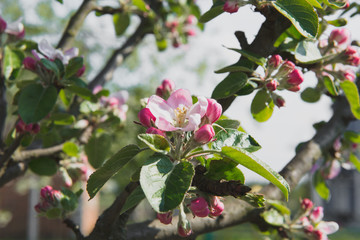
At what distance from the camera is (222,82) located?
1134 millimetres

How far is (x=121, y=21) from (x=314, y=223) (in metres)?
1.58

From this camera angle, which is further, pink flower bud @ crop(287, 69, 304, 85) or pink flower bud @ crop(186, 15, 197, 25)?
pink flower bud @ crop(186, 15, 197, 25)

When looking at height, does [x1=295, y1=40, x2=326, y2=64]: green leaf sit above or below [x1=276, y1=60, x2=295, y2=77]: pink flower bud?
above

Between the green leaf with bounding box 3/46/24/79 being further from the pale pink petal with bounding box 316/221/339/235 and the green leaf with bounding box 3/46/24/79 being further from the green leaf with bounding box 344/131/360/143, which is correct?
the green leaf with bounding box 344/131/360/143

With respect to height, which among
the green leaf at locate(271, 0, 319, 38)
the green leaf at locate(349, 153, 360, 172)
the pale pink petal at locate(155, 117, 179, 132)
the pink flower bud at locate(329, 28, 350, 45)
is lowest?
the green leaf at locate(349, 153, 360, 172)

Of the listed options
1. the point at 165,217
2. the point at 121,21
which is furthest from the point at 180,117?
the point at 121,21

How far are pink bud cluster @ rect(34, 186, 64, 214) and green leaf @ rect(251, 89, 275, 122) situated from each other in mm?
682

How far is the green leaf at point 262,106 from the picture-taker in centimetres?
121

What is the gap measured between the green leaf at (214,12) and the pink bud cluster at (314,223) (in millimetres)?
793

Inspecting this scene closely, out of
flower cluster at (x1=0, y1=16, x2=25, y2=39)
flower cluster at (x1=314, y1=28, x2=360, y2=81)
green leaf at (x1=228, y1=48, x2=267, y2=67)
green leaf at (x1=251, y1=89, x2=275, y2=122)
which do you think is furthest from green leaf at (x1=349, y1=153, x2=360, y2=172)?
flower cluster at (x1=0, y1=16, x2=25, y2=39)

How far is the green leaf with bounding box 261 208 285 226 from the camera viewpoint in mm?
1450

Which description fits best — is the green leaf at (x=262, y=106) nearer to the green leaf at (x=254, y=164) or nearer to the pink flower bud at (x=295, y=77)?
the pink flower bud at (x=295, y=77)

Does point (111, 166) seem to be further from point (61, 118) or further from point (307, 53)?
point (61, 118)

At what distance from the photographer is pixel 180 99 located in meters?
0.95
